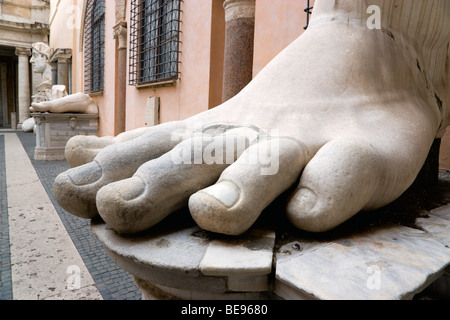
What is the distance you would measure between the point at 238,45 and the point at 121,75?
3.84m

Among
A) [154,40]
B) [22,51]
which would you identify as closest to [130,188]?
[154,40]

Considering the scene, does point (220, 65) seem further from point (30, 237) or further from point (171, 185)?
point (171, 185)

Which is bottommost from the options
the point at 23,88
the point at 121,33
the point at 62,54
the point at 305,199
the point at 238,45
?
the point at 305,199

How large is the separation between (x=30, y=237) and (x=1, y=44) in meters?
14.9

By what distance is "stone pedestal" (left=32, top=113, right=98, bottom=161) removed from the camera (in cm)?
550

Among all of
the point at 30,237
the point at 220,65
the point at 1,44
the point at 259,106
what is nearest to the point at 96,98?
the point at 220,65

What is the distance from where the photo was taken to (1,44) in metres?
13.4

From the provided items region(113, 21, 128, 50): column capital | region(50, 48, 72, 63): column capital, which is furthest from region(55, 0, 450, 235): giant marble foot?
region(50, 48, 72, 63): column capital

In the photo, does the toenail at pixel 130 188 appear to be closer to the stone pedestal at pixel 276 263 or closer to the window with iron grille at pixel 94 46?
the stone pedestal at pixel 276 263

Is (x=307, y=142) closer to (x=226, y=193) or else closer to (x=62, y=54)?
(x=226, y=193)

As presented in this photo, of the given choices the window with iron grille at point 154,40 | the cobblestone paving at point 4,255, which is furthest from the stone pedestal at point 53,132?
the cobblestone paving at point 4,255

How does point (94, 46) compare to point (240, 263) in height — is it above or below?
above

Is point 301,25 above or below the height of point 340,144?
above

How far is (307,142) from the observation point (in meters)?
0.82
